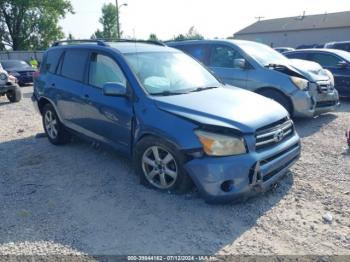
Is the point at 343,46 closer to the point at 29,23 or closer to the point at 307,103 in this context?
the point at 307,103

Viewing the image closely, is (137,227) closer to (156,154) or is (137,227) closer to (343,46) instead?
(156,154)

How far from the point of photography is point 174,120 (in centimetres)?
382

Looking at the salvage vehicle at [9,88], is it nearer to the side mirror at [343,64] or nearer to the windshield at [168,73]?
the windshield at [168,73]

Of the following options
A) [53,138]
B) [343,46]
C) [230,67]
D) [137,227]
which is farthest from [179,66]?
[343,46]

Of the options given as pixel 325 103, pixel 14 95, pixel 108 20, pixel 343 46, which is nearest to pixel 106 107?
pixel 325 103

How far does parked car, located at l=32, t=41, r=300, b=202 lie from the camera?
3.59 metres

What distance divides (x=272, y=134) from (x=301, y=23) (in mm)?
50478

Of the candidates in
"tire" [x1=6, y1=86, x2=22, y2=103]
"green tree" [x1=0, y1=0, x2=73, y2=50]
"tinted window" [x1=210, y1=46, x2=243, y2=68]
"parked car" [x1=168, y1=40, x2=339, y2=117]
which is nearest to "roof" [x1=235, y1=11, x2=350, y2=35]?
"green tree" [x1=0, y1=0, x2=73, y2=50]

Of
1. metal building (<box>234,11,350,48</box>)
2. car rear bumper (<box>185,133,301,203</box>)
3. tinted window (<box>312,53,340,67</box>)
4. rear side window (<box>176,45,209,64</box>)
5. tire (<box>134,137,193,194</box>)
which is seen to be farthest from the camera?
metal building (<box>234,11,350,48</box>)

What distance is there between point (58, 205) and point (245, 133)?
87.0 inches

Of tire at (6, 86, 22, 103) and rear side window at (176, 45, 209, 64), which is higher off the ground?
rear side window at (176, 45, 209, 64)

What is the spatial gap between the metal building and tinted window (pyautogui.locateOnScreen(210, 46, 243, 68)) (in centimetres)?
4007

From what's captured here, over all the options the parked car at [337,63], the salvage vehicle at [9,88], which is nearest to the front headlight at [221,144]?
the parked car at [337,63]

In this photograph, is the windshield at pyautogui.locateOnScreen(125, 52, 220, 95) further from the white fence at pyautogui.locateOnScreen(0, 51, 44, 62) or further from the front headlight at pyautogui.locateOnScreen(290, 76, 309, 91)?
the white fence at pyautogui.locateOnScreen(0, 51, 44, 62)
